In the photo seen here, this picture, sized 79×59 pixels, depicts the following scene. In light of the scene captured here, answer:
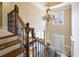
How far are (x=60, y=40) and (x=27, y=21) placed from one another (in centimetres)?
57

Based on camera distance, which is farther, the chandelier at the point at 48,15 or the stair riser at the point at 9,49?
the chandelier at the point at 48,15

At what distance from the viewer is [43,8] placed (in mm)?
1922

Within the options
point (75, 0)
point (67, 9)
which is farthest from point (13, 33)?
point (75, 0)

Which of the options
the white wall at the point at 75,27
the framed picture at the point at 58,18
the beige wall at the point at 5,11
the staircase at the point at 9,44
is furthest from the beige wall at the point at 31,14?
the white wall at the point at 75,27

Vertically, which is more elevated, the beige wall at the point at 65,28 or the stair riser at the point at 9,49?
the beige wall at the point at 65,28

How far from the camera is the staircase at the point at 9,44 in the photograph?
180 cm

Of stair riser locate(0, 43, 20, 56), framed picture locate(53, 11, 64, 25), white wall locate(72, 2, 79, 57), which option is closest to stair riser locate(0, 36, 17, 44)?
stair riser locate(0, 43, 20, 56)

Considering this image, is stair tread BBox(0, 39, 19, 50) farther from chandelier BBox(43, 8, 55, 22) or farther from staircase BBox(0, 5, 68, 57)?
chandelier BBox(43, 8, 55, 22)

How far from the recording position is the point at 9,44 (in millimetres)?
1841

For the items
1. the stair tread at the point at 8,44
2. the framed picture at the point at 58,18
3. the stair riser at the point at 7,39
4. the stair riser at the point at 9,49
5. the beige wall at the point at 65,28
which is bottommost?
the stair riser at the point at 9,49

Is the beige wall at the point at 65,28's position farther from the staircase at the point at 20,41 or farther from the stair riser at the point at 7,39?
the stair riser at the point at 7,39

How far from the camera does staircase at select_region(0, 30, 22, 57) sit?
180 centimetres

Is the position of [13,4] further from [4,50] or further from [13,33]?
[4,50]

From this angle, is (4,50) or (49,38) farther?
(49,38)
